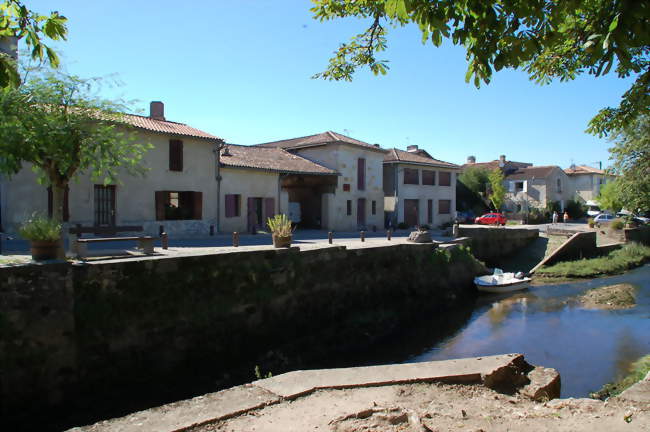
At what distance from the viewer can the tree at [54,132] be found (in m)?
10.9

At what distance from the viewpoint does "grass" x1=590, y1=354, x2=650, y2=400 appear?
27.5ft

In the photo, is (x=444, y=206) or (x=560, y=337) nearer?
(x=560, y=337)

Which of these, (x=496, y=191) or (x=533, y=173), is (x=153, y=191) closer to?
(x=496, y=191)

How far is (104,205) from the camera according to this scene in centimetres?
1812

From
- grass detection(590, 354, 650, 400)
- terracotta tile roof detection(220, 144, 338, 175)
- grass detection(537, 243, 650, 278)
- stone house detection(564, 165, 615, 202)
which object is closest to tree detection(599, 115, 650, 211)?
grass detection(537, 243, 650, 278)

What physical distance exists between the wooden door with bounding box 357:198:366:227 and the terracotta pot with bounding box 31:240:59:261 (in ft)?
74.2

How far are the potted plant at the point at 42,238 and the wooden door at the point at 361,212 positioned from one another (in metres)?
22.6

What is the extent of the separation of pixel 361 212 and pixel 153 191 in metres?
14.3

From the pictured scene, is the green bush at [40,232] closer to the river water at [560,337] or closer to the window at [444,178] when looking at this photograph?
the river water at [560,337]

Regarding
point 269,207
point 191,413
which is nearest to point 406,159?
point 269,207

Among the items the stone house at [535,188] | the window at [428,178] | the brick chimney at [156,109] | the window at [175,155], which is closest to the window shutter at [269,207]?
the window at [175,155]

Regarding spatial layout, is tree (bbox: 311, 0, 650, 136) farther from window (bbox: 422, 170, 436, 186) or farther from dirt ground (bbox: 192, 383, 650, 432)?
window (bbox: 422, 170, 436, 186)

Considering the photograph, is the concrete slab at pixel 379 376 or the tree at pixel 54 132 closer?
the concrete slab at pixel 379 376

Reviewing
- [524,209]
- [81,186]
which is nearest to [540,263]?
[81,186]
